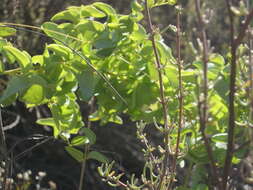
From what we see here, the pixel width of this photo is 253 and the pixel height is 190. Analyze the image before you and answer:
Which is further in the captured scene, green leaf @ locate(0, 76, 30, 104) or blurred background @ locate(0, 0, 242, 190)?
blurred background @ locate(0, 0, 242, 190)

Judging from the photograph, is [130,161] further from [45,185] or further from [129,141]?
[45,185]

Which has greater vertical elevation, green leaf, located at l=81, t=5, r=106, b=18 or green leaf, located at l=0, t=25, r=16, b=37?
green leaf, located at l=81, t=5, r=106, b=18

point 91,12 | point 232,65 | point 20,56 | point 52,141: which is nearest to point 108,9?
point 91,12

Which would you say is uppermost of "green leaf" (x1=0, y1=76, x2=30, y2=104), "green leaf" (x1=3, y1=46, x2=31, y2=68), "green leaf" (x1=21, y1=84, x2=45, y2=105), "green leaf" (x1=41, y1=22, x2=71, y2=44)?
"green leaf" (x1=41, y1=22, x2=71, y2=44)

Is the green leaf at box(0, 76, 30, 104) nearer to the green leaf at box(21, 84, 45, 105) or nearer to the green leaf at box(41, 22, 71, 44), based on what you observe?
the green leaf at box(21, 84, 45, 105)

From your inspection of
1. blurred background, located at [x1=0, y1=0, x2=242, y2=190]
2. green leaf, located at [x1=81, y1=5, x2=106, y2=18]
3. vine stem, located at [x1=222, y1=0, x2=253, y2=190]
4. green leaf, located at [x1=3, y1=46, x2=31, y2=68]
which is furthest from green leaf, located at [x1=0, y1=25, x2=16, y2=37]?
blurred background, located at [x1=0, y1=0, x2=242, y2=190]

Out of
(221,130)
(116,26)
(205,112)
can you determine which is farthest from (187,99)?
(205,112)

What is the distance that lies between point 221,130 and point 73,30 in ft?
1.53

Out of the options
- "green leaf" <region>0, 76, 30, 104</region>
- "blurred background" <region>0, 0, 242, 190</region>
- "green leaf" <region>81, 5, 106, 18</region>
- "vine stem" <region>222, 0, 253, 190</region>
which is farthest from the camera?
"blurred background" <region>0, 0, 242, 190</region>

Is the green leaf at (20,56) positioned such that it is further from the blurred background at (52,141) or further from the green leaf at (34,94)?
the blurred background at (52,141)

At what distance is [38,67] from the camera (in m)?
1.41

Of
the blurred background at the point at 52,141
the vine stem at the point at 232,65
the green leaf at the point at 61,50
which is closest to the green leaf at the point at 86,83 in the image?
the green leaf at the point at 61,50

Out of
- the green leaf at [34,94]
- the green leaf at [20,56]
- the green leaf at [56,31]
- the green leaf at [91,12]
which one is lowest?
the green leaf at [34,94]

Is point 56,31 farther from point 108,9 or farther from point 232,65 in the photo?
point 232,65
